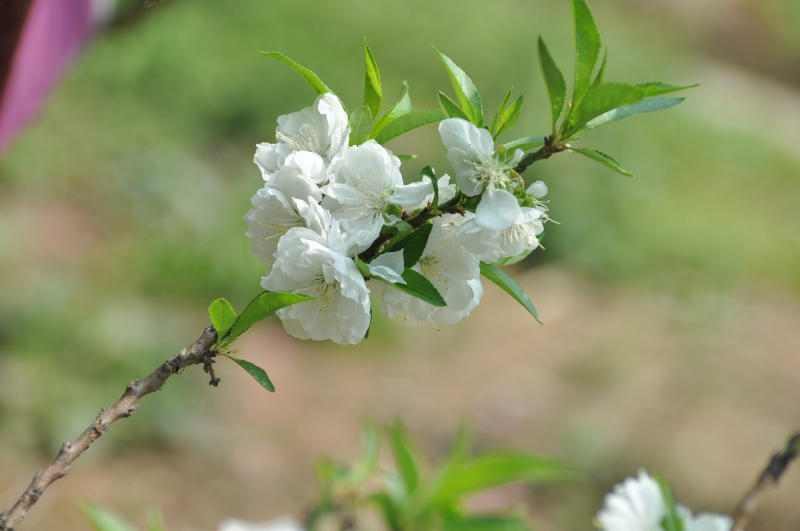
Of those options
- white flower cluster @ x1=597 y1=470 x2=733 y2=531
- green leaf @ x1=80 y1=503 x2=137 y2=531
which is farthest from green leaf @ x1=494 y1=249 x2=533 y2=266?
green leaf @ x1=80 y1=503 x2=137 y2=531

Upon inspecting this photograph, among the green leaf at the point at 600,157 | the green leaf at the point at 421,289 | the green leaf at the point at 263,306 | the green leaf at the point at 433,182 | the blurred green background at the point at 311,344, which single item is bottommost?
the blurred green background at the point at 311,344

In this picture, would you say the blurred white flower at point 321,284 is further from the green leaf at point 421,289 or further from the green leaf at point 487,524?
the green leaf at point 487,524

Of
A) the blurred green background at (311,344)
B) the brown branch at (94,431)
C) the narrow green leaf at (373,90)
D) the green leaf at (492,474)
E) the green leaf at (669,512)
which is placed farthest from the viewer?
the blurred green background at (311,344)

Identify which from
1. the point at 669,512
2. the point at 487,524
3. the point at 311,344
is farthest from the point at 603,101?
the point at 311,344

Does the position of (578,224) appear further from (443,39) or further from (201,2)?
(201,2)

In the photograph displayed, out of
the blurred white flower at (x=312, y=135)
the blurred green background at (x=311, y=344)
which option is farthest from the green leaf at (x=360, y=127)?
the blurred green background at (x=311, y=344)

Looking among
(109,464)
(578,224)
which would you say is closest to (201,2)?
(578,224)

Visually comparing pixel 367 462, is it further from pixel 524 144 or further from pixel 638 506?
pixel 524 144
